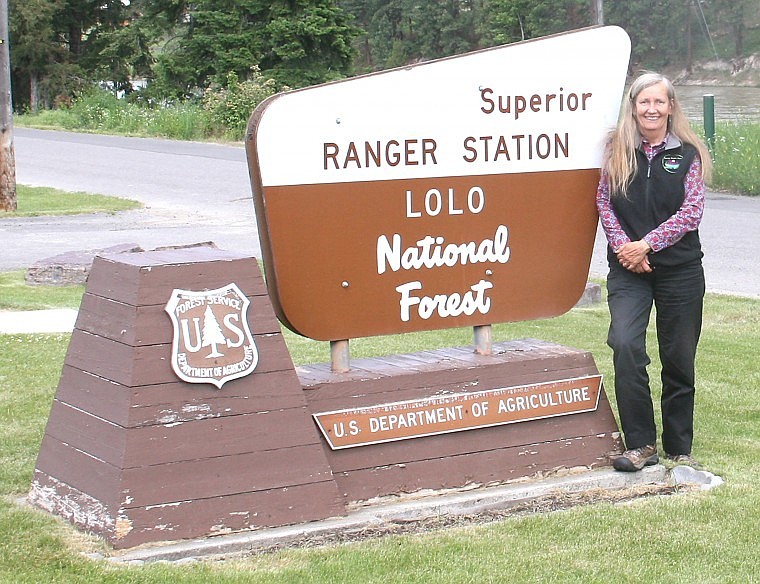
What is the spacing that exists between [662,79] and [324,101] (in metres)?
1.51

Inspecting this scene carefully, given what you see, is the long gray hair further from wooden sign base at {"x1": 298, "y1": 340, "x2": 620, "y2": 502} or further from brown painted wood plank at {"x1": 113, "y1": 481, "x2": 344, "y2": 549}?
brown painted wood plank at {"x1": 113, "y1": 481, "x2": 344, "y2": 549}

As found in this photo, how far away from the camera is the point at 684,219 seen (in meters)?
5.03

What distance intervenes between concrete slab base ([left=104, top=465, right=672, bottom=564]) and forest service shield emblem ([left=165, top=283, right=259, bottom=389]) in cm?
57

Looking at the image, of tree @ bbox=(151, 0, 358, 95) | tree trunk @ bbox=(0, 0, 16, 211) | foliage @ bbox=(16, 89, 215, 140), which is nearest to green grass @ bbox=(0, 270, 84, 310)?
tree trunk @ bbox=(0, 0, 16, 211)

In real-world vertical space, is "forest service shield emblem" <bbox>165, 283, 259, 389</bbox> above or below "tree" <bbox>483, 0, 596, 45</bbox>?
below

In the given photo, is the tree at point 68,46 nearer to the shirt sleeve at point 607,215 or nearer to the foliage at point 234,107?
the foliage at point 234,107

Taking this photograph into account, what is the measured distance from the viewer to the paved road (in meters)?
12.5

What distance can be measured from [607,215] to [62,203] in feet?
44.6

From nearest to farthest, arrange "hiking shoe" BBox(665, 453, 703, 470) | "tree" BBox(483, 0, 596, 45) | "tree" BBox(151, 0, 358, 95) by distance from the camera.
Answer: "hiking shoe" BBox(665, 453, 703, 470) < "tree" BBox(151, 0, 358, 95) < "tree" BBox(483, 0, 596, 45)

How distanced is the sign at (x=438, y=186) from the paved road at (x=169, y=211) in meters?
5.35

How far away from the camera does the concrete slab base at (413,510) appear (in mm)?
4195

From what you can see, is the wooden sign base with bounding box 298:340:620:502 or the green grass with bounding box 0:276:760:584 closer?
the green grass with bounding box 0:276:760:584

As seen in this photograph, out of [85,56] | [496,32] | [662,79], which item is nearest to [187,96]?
[85,56]

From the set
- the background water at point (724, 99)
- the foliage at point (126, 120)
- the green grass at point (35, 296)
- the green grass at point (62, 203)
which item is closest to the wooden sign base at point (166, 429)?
the green grass at point (35, 296)
